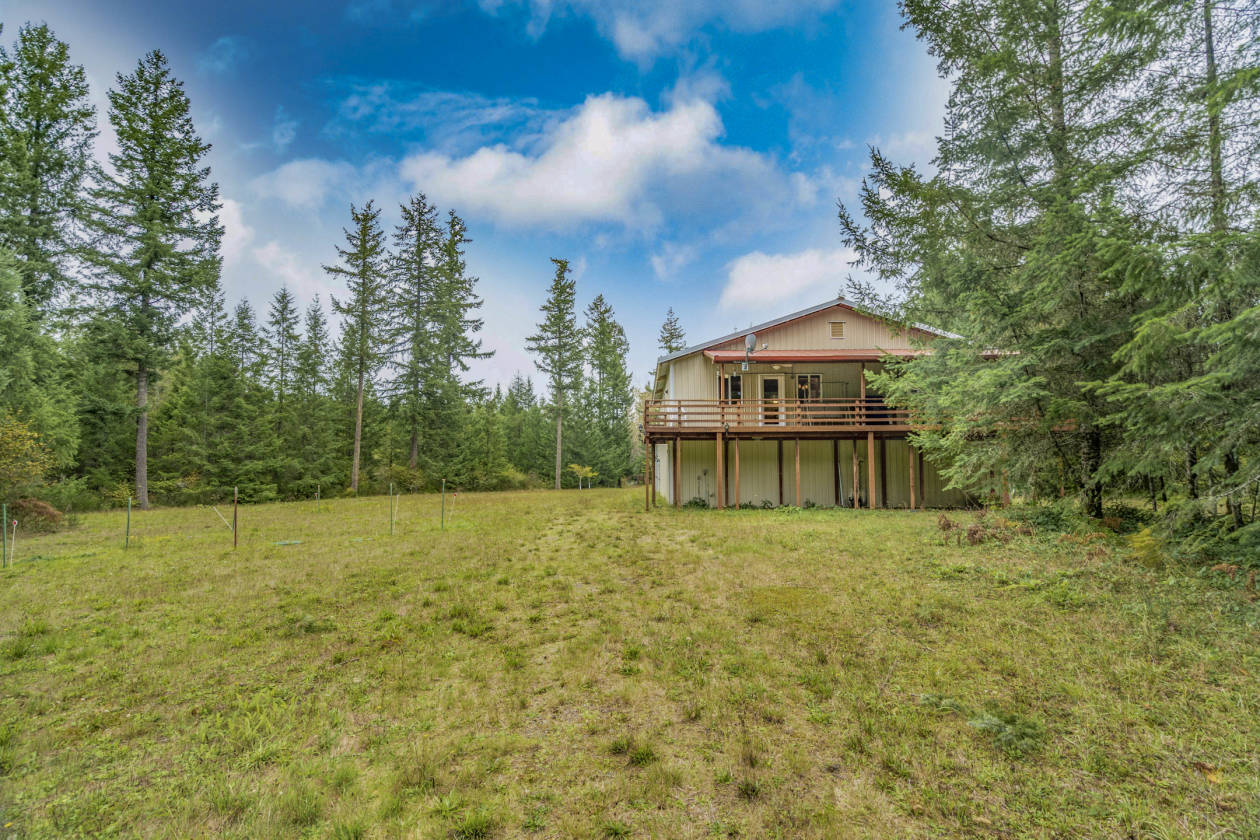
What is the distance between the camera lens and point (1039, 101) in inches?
307

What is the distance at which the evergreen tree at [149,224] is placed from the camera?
650 inches

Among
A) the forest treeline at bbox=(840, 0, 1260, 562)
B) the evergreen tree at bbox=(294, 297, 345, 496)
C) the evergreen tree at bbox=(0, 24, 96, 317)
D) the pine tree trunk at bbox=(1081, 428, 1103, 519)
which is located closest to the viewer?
the forest treeline at bbox=(840, 0, 1260, 562)

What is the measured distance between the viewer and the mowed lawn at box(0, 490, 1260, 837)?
256 cm

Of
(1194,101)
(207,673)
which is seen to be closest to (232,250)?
(207,673)

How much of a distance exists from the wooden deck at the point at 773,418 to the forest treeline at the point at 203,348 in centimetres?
1510

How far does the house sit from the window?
36 mm

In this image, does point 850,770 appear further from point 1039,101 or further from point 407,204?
point 407,204

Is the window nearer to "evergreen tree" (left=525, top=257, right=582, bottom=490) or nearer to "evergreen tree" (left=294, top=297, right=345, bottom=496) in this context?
"evergreen tree" (left=525, top=257, right=582, bottom=490)

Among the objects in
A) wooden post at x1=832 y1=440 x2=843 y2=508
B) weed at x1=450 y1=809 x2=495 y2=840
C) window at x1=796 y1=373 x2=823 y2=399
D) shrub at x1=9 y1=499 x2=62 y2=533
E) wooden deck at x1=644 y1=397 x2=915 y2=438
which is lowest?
weed at x1=450 y1=809 x2=495 y2=840

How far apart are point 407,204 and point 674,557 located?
2479 cm

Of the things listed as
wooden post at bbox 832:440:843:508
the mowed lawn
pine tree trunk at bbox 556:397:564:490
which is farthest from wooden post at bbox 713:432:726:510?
pine tree trunk at bbox 556:397:564:490

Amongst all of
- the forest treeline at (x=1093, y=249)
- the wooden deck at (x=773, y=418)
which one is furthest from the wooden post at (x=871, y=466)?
the forest treeline at (x=1093, y=249)

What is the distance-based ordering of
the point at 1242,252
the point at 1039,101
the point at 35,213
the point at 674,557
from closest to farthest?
the point at 1242,252, the point at 1039,101, the point at 674,557, the point at 35,213

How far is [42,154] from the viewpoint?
49.5 feet
